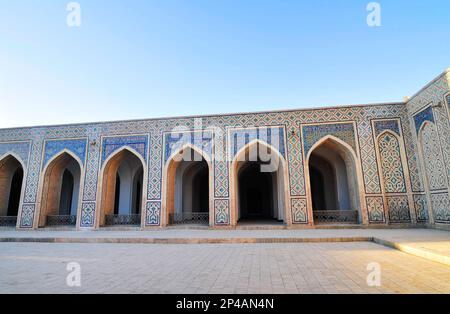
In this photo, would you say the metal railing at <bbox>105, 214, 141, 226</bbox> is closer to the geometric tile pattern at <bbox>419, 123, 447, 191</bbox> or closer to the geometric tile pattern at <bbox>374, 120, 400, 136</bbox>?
the geometric tile pattern at <bbox>374, 120, 400, 136</bbox>

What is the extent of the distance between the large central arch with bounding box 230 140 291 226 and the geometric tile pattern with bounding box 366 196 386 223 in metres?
2.20

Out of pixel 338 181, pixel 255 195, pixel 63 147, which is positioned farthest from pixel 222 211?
pixel 255 195

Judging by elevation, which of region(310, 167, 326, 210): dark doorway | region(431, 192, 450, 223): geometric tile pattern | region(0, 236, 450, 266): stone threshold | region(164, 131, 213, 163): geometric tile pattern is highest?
region(164, 131, 213, 163): geometric tile pattern

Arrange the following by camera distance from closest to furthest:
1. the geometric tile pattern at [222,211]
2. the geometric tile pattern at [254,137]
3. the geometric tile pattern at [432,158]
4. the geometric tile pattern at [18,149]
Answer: the geometric tile pattern at [432,158], the geometric tile pattern at [222,211], the geometric tile pattern at [254,137], the geometric tile pattern at [18,149]

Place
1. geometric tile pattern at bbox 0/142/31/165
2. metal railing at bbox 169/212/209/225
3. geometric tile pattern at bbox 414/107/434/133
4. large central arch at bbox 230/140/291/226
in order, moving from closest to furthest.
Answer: geometric tile pattern at bbox 414/107/434/133 < large central arch at bbox 230/140/291/226 < metal railing at bbox 169/212/209/225 < geometric tile pattern at bbox 0/142/31/165

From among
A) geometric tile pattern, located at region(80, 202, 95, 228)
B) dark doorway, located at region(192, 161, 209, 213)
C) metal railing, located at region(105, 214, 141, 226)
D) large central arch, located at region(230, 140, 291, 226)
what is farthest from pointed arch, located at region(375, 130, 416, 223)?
geometric tile pattern, located at region(80, 202, 95, 228)

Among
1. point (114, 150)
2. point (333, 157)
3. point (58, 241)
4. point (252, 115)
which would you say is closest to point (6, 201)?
point (114, 150)

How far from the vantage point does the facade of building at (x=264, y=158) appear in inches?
261

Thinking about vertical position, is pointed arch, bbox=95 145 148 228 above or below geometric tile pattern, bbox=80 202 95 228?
above

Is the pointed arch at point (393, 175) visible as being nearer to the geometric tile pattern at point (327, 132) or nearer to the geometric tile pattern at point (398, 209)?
the geometric tile pattern at point (398, 209)

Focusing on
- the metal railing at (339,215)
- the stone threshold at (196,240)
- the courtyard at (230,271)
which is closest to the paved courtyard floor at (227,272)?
the courtyard at (230,271)

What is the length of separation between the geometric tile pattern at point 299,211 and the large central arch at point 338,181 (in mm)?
149

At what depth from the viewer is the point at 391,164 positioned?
697 centimetres

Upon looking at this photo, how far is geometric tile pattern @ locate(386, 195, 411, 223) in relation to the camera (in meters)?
6.73
